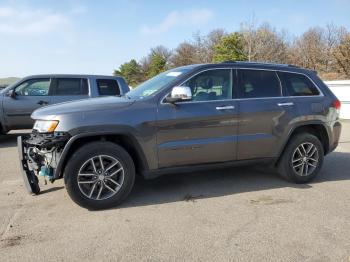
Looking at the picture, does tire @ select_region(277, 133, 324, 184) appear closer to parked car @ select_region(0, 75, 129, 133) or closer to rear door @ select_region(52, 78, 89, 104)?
parked car @ select_region(0, 75, 129, 133)

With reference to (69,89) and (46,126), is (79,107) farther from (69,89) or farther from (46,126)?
(69,89)

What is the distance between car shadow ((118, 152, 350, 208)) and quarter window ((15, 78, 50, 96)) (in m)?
5.28

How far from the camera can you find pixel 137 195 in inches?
205

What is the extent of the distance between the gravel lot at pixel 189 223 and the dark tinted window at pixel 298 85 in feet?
4.58

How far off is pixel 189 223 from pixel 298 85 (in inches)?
117

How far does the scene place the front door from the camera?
4875 millimetres

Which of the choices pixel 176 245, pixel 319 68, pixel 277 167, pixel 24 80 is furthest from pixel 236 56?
pixel 176 245

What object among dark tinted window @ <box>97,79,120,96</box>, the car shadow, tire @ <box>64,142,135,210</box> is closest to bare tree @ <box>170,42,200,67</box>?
dark tinted window @ <box>97,79,120,96</box>

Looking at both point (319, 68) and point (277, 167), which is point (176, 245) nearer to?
point (277, 167)

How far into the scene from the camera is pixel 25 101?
9.72 metres

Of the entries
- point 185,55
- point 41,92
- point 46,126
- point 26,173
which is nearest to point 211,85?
point 46,126

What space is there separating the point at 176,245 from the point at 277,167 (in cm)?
275

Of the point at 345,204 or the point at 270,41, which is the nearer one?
the point at 345,204

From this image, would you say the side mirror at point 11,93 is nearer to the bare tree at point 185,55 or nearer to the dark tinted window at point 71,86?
the dark tinted window at point 71,86
